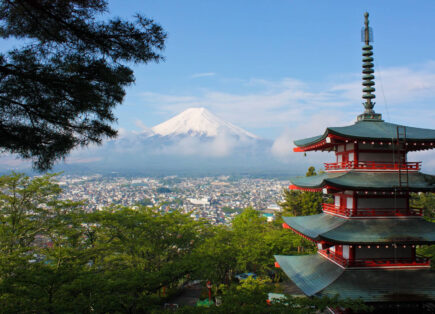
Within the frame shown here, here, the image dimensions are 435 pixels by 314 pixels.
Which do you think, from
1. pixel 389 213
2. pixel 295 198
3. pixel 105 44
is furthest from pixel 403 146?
pixel 295 198

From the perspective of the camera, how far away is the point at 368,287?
28.4 feet

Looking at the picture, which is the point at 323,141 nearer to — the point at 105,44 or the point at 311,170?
the point at 105,44

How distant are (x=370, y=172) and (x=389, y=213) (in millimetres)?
1421

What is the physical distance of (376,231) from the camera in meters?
9.05

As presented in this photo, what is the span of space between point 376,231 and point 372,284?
1.53 m

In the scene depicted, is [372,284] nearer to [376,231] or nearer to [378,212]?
[376,231]

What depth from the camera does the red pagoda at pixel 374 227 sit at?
8648 mm

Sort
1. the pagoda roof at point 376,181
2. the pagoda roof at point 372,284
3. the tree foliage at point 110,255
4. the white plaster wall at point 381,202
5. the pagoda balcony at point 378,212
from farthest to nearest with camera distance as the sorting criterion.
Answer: the white plaster wall at point 381,202, the pagoda balcony at point 378,212, the pagoda roof at point 376,181, the pagoda roof at point 372,284, the tree foliage at point 110,255

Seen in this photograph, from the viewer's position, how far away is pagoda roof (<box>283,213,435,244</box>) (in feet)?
28.5

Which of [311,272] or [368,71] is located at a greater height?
[368,71]

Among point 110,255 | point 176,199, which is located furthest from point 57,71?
point 176,199

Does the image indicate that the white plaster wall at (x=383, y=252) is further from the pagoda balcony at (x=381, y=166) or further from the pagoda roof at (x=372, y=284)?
the pagoda balcony at (x=381, y=166)

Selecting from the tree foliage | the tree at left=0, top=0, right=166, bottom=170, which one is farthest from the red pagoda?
the tree at left=0, top=0, right=166, bottom=170

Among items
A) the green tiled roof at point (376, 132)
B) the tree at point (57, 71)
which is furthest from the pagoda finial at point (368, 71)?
the tree at point (57, 71)
